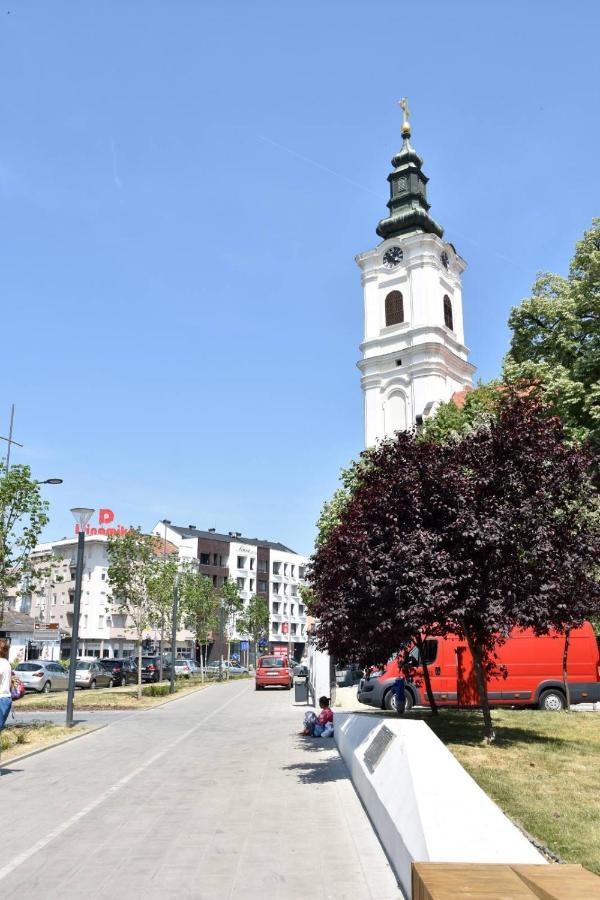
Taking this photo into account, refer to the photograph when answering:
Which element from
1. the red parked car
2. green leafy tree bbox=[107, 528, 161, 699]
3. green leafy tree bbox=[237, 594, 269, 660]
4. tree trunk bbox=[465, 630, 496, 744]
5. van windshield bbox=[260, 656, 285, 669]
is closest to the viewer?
tree trunk bbox=[465, 630, 496, 744]

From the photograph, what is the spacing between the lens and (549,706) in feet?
67.9

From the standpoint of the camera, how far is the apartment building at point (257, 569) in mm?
88938

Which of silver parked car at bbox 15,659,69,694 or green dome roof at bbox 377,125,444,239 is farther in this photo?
green dome roof at bbox 377,125,444,239

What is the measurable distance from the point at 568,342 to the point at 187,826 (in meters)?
22.4

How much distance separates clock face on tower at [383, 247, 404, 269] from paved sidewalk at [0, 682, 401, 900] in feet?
173

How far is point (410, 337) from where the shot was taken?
2366 inches

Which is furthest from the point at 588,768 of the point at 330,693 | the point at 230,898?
the point at 330,693

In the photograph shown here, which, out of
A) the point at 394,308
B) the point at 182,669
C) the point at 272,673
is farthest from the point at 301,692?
the point at 394,308

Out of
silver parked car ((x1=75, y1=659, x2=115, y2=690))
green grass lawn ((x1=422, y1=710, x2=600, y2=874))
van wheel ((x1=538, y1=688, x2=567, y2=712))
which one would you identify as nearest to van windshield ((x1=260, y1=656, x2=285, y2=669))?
silver parked car ((x1=75, y1=659, x2=115, y2=690))

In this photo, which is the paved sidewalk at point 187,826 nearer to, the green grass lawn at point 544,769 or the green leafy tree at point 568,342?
the green grass lawn at point 544,769

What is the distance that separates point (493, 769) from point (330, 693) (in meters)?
15.4

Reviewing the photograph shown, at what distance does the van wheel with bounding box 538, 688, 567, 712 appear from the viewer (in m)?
20.7

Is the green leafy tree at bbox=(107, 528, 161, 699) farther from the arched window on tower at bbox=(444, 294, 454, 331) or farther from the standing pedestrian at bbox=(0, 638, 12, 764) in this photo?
the arched window on tower at bbox=(444, 294, 454, 331)

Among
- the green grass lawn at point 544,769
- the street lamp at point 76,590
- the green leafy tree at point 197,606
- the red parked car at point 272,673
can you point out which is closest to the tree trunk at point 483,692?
the green grass lawn at point 544,769
